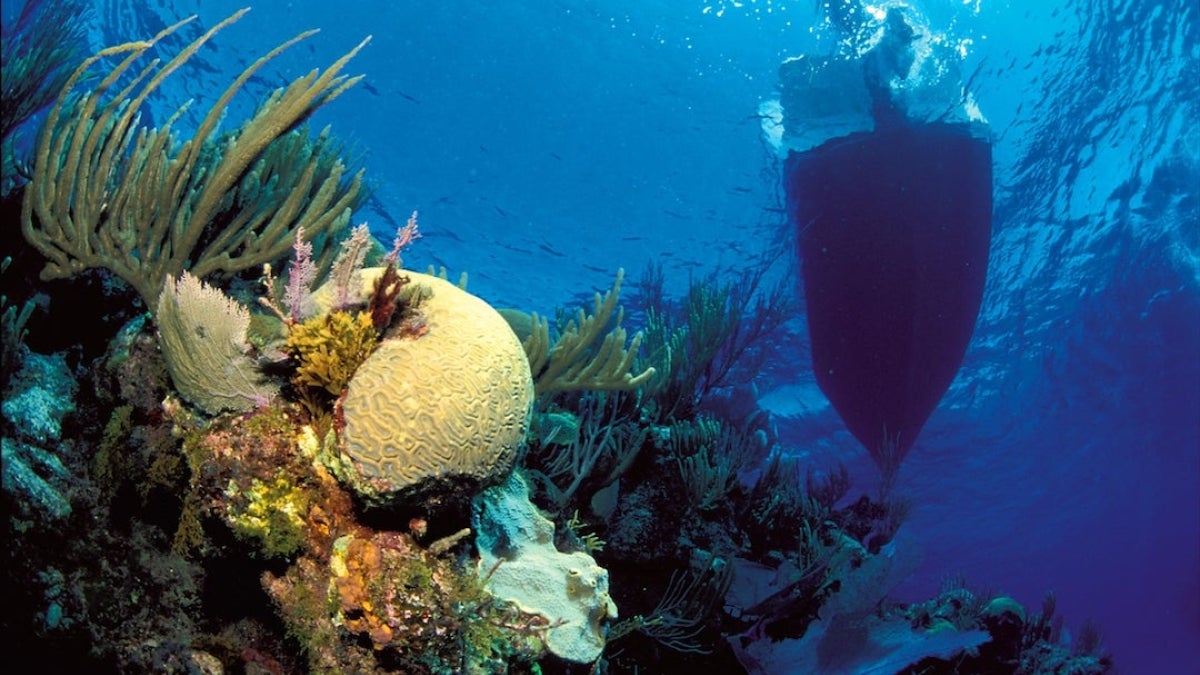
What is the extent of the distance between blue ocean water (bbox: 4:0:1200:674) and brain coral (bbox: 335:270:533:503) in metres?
6.18

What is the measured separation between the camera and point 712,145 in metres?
14.5

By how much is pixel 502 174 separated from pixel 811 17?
27.3ft

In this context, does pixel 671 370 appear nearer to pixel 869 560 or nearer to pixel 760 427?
pixel 869 560

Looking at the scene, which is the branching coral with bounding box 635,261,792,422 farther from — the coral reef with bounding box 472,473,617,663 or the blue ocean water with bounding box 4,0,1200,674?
the blue ocean water with bounding box 4,0,1200,674

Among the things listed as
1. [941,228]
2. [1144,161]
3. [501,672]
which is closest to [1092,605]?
[1144,161]

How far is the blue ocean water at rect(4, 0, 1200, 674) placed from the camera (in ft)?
40.9

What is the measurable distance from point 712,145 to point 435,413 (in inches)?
530

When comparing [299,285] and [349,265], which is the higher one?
[349,265]

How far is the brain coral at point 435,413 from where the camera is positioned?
229cm

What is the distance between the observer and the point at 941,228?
38.7ft

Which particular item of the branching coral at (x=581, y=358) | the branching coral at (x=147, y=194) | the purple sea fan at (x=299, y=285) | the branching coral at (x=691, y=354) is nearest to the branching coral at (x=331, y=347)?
the purple sea fan at (x=299, y=285)

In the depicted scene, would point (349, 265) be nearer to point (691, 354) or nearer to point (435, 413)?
point (435, 413)

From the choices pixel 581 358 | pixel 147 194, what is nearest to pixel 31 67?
pixel 147 194

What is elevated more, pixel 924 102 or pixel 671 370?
pixel 924 102
